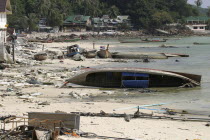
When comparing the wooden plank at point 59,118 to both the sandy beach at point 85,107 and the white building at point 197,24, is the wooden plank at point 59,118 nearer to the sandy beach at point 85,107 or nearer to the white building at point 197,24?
the sandy beach at point 85,107

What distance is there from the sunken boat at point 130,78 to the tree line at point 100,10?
262 feet

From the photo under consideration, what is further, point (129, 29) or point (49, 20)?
point (129, 29)

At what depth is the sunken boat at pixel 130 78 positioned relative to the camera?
25.0 metres

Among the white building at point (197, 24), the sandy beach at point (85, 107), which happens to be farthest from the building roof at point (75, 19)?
the sandy beach at point (85, 107)

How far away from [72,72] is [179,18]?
459 feet

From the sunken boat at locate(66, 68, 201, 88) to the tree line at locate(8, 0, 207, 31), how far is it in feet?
262

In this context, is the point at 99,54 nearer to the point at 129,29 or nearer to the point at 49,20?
the point at 49,20

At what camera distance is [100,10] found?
477 ft

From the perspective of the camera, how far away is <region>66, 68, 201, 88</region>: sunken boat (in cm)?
2498

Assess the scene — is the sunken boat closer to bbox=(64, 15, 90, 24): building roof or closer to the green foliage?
bbox=(64, 15, 90, 24): building roof

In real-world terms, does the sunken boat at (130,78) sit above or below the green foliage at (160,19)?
below

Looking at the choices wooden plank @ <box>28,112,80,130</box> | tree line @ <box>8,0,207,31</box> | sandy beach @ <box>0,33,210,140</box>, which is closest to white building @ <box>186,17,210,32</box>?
tree line @ <box>8,0,207,31</box>

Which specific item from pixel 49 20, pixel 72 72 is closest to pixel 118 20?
pixel 49 20

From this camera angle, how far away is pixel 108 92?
2311 cm
